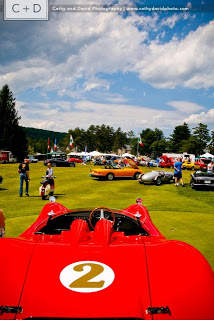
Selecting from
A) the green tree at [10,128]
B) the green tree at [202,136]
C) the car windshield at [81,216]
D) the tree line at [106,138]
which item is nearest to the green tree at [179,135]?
the tree line at [106,138]

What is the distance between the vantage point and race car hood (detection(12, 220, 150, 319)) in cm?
203

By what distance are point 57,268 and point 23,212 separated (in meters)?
8.29

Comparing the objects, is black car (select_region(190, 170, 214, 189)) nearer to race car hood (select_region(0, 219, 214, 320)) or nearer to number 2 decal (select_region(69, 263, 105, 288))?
race car hood (select_region(0, 219, 214, 320))

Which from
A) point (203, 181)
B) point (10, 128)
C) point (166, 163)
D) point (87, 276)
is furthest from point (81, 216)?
point (10, 128)

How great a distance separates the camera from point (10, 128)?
68.2 metres

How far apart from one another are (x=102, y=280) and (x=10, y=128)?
7151cm

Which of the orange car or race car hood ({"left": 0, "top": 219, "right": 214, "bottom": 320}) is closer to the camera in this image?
race car hood ({"left": 0, "top": 219, "right": 214, "bottom": 320})

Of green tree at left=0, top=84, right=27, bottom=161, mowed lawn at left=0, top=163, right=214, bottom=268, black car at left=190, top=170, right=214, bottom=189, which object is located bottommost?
mowed lawn at left=0, top=163, right=214, bottom=268

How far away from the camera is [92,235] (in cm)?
326

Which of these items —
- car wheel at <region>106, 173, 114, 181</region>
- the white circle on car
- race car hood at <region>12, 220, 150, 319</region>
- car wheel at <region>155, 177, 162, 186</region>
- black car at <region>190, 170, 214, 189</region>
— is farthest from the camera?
car wheel at <region>106, 173, 114, 181</region>

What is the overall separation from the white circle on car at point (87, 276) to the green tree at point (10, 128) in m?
69.0

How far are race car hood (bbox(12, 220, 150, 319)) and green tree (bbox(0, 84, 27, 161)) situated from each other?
6878 centimetres

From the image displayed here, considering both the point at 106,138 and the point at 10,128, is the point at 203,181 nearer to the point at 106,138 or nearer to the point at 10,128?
the point at 10,128

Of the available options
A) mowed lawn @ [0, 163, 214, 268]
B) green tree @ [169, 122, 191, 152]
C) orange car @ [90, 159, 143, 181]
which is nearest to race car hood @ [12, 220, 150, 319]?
mowed lawn @ [0, 163, 214, 268]
